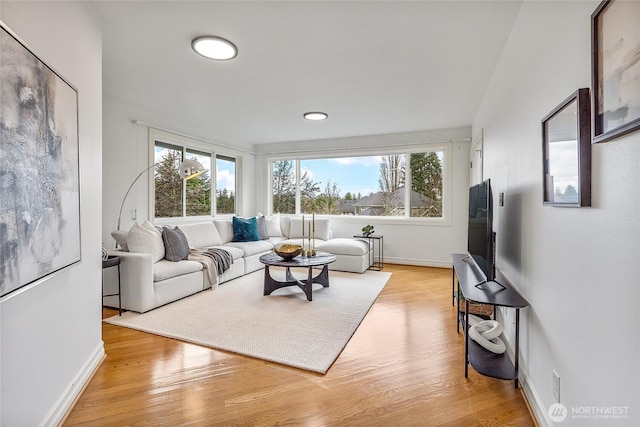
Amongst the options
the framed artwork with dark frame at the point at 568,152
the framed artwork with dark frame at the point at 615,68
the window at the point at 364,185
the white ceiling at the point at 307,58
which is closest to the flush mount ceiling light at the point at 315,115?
the white ceiling at the point at 307,58

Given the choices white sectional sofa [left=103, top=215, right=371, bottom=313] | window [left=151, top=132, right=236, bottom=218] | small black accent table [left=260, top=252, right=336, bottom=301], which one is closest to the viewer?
white sectional sofa [left=103, top=215, right=371, bottom=313]

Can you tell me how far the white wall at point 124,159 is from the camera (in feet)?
12.3

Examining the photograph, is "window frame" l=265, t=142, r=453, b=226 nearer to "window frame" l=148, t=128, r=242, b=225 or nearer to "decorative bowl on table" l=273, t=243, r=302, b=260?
"window frame" l=148, t=128, r=242, b=225

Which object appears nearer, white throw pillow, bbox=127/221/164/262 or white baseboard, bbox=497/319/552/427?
white baseboard, bbox=497/319/552/427

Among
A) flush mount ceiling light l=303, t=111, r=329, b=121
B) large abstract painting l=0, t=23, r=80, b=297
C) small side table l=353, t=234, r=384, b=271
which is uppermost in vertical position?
flush mount ceiling light l=303, t=111, r=329, b=121

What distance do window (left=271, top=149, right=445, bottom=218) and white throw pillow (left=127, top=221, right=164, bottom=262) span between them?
3353 millimetres

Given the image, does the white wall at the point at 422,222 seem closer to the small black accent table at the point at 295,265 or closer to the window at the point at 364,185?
the window at the point at 364,185

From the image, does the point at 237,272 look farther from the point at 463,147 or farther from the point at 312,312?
the point at 463,147

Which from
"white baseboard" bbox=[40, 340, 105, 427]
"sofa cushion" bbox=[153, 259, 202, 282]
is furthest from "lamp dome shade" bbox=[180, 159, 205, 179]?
"white baseboard" bbox=[40, 340, 105, 427]

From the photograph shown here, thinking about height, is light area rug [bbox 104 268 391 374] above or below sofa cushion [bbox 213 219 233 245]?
below

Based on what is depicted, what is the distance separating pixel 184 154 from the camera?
499 cm

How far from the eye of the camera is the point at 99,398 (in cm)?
176

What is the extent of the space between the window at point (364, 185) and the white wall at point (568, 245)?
321cm

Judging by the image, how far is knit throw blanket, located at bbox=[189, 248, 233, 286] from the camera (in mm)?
3847
